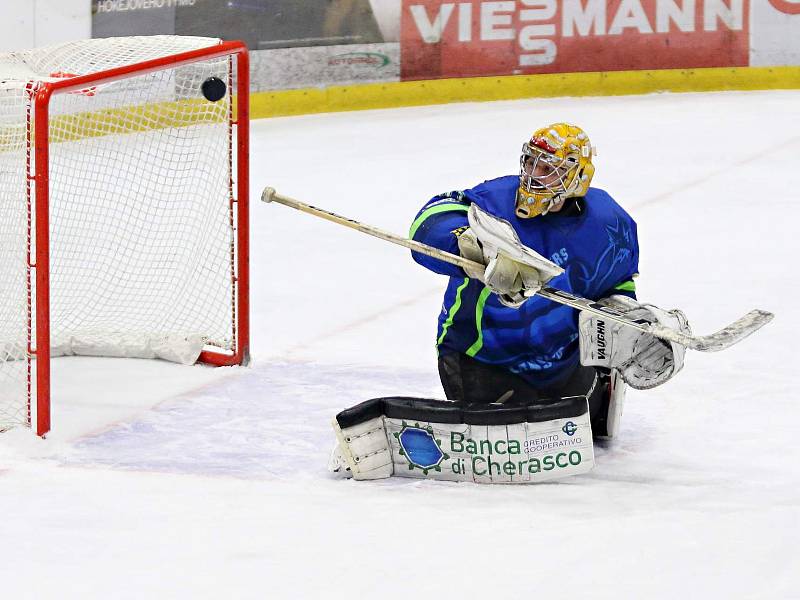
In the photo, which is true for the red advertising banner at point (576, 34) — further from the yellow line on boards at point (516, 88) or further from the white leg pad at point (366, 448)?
the white leg pad at point (366, 448)

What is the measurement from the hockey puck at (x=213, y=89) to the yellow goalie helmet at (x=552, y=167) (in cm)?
106

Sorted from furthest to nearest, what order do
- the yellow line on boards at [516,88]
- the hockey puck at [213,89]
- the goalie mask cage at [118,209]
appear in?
1. the yellow line on boards at [516,88]
2. the hockey puck at [213,89]
3. the goalie mask cage at [118,209]

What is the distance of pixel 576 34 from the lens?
8391 mm

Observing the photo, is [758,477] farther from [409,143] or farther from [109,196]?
[409,143]

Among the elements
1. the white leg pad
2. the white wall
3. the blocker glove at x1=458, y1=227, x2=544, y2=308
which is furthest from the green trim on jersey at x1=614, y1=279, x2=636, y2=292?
the white wall

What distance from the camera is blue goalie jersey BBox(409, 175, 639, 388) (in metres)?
3.08

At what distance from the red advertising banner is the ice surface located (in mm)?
2526

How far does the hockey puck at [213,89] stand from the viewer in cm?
A: 374

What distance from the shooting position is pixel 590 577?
2.47 m

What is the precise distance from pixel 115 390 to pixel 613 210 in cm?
145

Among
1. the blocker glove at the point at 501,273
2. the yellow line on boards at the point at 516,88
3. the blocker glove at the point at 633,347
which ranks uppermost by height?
the yellow line on boards at the point at 516,88

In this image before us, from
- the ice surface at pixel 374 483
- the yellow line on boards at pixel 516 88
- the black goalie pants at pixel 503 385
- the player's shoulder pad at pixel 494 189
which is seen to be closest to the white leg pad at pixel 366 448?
the ice surface at pixel 374 483

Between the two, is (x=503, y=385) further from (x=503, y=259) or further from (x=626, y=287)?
(x=503, y=259)

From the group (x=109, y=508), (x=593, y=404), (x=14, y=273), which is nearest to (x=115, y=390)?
(x=14, y=273)
